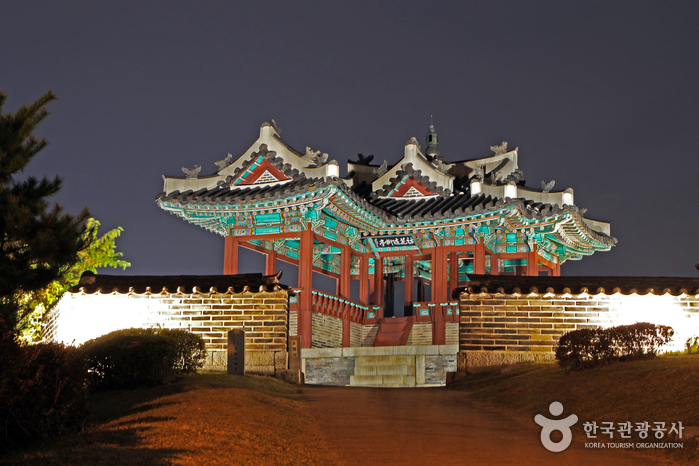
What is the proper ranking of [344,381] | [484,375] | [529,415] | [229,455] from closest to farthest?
[229,455], [529,415], [484,375], [344,381]

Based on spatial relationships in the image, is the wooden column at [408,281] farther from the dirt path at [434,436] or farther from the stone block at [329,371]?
the dirt path at [434,436]

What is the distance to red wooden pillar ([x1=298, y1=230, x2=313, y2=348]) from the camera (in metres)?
23.4

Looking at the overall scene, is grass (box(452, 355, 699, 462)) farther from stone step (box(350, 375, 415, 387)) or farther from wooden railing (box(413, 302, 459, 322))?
wooden railing (box(413, 302, 459, 322))

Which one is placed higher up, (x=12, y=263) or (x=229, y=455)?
(x=12, y=263)

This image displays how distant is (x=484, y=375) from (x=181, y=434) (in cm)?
1100

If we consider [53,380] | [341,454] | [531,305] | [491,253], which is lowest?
[341,454]

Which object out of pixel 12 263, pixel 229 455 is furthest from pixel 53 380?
pixel 12 263

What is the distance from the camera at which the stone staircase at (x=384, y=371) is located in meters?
21.5

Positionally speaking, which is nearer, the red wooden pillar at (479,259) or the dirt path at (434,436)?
the dirt path at (434,436)

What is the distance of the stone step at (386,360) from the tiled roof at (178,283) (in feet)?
11.3

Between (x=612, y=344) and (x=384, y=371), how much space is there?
8.41 m

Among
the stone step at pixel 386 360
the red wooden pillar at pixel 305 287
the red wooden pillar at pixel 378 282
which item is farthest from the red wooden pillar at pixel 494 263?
the stone step at pixel 386 360

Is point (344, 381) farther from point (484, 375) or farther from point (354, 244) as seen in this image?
point (354, 244)

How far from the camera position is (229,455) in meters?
9.09
